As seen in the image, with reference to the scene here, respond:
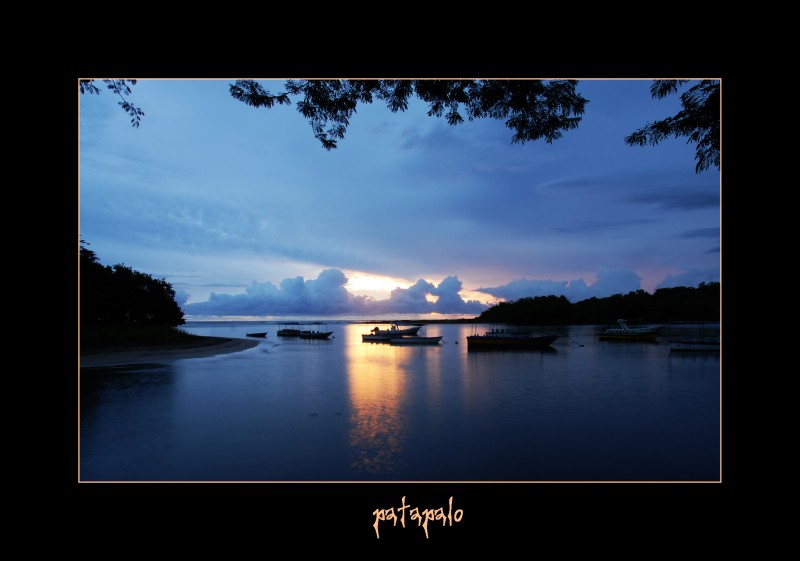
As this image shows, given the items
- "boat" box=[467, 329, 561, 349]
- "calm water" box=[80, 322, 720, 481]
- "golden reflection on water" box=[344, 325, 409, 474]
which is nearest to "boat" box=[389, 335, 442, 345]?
"boat" box=[467, 329, 561, 349]

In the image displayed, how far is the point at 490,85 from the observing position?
6207 mm

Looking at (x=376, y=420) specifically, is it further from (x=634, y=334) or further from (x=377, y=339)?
(x=634, y=334)

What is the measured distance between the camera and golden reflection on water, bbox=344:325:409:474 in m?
11.1

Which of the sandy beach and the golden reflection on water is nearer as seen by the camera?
the golden reflection on water

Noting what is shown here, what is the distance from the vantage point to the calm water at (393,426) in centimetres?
1045

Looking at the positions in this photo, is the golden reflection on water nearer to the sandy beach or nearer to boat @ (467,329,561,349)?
the sandy beach

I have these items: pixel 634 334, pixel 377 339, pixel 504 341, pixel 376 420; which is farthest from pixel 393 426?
pixel 634 334

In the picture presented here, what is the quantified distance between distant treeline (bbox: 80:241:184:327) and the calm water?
531 inches

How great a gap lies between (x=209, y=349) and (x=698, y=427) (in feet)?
142

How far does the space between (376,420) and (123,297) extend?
134 ft

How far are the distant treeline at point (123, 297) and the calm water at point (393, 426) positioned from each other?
13491mm

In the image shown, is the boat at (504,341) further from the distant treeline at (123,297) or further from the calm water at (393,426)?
the distant treeline at (123,297)
